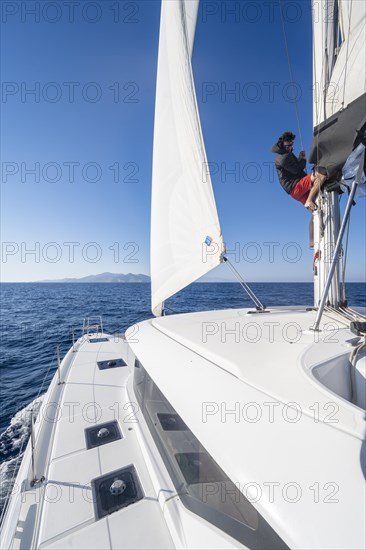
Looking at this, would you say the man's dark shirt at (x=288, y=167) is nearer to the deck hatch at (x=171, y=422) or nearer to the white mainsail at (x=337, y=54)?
the white mainsail at (x=337, y=54)

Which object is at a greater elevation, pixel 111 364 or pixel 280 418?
pixel 280 418

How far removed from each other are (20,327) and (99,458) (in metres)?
15.7

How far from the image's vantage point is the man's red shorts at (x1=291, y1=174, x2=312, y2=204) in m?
2.32

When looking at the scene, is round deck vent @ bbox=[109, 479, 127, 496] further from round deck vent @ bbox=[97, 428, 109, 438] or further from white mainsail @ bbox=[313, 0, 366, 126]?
white mainsail @ bbox=[313, 0, 366, 126]

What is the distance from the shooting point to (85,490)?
65.1 inches

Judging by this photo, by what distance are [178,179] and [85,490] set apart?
2952mm

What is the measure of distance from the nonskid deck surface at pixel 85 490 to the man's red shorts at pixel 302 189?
2786 mm

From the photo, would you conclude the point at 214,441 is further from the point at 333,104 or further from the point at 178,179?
the point at 333,104

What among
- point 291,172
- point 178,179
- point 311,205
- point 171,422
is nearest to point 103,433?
point 171,422

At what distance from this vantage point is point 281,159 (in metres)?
2.41

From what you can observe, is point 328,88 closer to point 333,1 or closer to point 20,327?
point 333,1

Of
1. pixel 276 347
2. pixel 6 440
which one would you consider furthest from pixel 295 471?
pixel 6 440

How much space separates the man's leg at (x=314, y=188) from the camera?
2.06m

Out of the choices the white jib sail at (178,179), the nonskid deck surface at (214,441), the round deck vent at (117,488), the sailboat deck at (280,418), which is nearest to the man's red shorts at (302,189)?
the white jib sail at (178,179)
